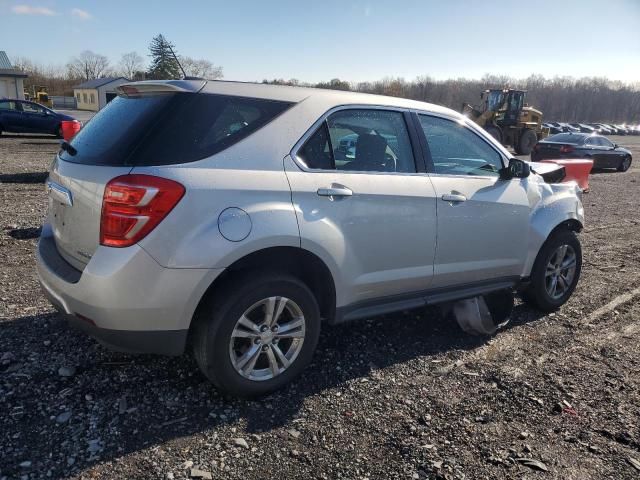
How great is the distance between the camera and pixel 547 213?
14.5 feet

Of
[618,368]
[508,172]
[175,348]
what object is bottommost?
[618,368]

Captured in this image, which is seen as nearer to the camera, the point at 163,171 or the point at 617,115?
the point at 163,171

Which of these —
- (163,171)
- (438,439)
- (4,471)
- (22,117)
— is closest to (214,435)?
(4,471)

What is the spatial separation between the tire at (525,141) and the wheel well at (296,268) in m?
23.9

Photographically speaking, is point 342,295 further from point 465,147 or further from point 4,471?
point 4,471

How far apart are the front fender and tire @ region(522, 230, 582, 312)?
0.10 metres

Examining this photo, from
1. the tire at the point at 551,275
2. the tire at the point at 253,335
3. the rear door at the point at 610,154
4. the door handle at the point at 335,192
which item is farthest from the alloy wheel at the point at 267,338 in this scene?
the rear door at the point at 610,154

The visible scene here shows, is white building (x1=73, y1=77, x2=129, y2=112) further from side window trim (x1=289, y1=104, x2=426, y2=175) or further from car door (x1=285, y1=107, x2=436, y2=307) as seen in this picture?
car door (x1=285, y1=107, x2=436, y2=307)

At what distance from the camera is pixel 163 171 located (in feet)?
8.43

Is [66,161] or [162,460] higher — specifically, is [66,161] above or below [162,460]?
above

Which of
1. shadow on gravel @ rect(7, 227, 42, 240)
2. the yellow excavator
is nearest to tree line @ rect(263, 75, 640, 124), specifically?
the yellow excavator

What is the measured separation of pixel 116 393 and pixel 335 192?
1807 millimetres

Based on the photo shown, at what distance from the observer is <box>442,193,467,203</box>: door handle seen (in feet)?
11.9

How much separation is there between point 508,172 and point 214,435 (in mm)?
3026
